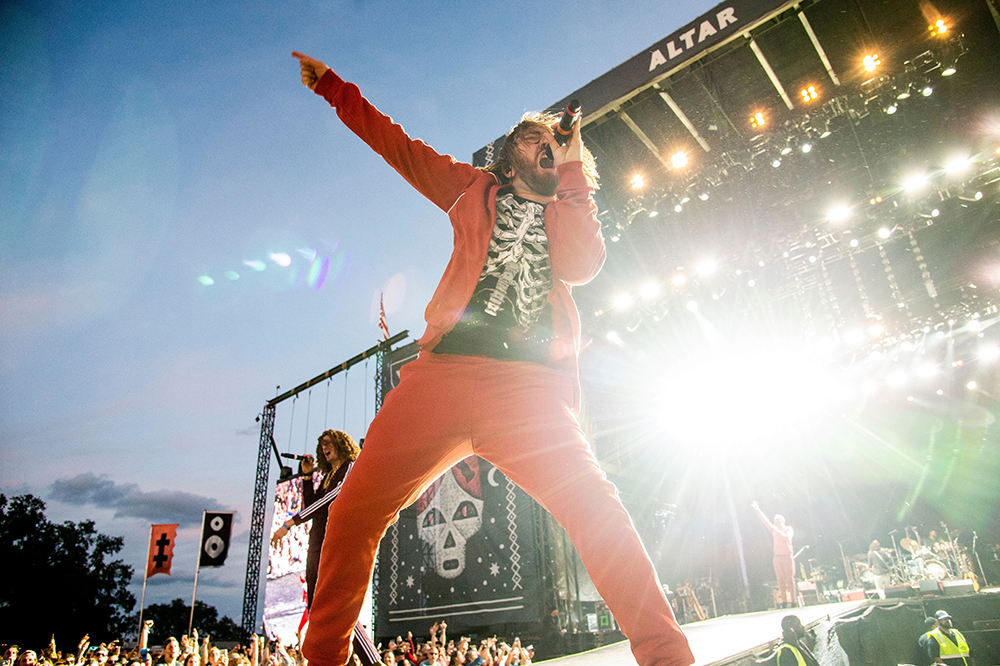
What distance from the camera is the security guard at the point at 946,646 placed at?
13.7 ft

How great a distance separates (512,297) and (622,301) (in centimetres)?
842

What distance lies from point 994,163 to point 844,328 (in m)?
4.90

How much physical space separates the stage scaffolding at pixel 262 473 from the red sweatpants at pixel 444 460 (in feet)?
37.7

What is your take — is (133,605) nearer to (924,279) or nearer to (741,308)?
(741,308)

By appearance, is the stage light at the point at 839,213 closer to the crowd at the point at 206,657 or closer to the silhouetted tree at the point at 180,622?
the crowd at the point at 206,657

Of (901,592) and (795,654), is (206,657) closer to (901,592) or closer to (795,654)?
(795,654)

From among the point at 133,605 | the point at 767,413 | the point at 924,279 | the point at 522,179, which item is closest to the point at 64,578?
the point at 133,605

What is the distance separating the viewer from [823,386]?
Answer: 13367 mm

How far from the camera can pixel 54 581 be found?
21.4 metres

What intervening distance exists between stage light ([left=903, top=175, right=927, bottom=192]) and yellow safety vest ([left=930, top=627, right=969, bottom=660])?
226 inches

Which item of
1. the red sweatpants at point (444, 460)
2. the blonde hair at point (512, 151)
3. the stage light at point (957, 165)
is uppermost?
the stage light at point (957, 165)

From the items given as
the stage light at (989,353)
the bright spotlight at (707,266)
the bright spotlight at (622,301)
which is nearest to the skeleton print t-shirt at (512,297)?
the bright spotlight at (707,266)

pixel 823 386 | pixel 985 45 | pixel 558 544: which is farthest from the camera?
pixel 823 386

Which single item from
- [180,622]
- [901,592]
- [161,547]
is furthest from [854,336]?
[180,622]
